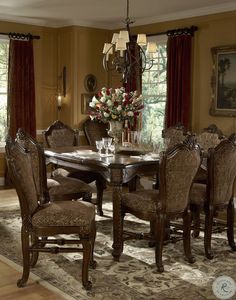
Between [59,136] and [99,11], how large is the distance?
6.58 ft

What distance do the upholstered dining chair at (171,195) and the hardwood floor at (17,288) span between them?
3.12 ft

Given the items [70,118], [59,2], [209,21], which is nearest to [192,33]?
[209,21]

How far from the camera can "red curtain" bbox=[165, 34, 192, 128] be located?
669 cm

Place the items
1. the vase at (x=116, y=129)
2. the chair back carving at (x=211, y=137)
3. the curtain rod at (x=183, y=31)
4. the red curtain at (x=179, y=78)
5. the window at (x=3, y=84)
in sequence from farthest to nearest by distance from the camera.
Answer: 1. the window at (x=3, y=84)
2. the red curtain at (x=179, y=78)
3. the curtain rod at (x=183, y=31)
4. the chair back carving at (x=211, y=137)
5. the vase at (x=116, y=129)

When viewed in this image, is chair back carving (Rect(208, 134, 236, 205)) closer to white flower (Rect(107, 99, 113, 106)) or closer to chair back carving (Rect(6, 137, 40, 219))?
white flower (Rect(107, 99, 113, 106))

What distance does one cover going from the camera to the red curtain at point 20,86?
7.31 meters

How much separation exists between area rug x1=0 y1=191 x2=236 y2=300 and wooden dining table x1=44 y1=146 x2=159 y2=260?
27 centimetres

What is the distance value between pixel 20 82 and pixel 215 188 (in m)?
4.26

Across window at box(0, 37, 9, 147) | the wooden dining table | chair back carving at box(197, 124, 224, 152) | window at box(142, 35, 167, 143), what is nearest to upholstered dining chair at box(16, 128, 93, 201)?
the wooden dining table

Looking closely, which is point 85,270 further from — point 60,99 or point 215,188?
point 60,99

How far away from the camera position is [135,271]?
3.83 meters

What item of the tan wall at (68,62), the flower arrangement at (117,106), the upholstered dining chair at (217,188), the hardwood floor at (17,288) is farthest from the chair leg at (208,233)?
the tan wall at (68,62)

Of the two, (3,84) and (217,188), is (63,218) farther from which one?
(3,84)

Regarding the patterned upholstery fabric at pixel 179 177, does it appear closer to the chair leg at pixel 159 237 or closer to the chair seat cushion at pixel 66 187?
the chair leg at pixel 159 237
